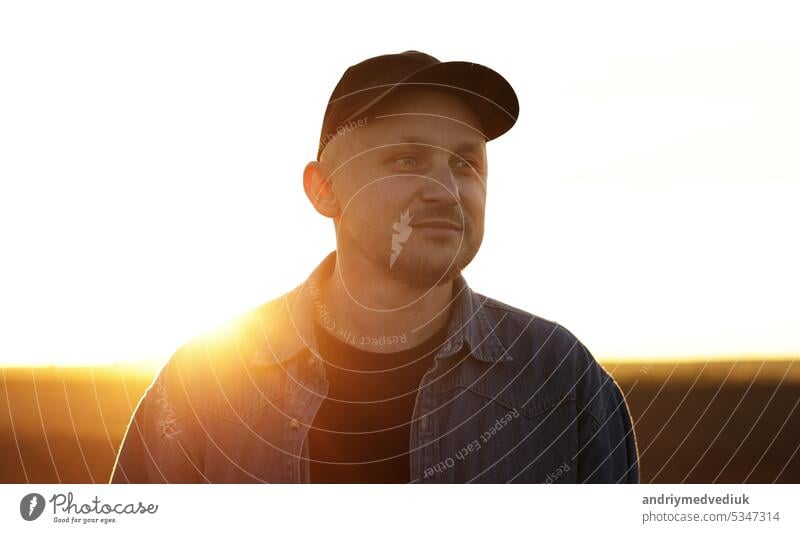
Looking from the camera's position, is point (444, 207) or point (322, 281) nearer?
point (444, 207)

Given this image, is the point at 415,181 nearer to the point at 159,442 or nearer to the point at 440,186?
the point at 440,186

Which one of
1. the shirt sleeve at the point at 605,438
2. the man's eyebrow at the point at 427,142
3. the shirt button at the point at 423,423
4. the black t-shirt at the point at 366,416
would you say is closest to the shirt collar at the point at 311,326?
the black t-shirt at the point at 366,416

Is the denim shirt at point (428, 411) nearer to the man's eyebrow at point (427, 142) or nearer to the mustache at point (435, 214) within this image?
the mustache at point (435, 214)

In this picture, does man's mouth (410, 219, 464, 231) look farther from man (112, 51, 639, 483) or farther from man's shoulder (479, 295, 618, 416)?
man's shoulder (479, 295, 618, 416)

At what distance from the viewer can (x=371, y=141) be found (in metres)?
2.74

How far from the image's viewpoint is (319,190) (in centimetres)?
286

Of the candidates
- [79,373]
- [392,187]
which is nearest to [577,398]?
[392,187]

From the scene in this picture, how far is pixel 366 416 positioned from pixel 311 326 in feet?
1.27

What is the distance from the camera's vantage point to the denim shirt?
9.07 ft

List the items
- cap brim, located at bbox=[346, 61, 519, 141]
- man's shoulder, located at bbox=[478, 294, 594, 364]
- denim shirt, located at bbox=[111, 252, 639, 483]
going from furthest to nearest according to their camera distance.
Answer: man's shoulder, located at bbox=[478, 294, 594, 364]
denim shirt, located at bbox=[111, 252, 639, 483]
cap brim, located at bbox=[346, 61, 519, 141]

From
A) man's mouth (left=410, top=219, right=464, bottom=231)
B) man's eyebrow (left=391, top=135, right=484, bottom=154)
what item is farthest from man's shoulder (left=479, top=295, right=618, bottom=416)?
man's eyebrow (left=391, top=135, right=484, bottom=154)

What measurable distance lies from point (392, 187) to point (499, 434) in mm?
901

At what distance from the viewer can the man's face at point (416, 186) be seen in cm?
269
